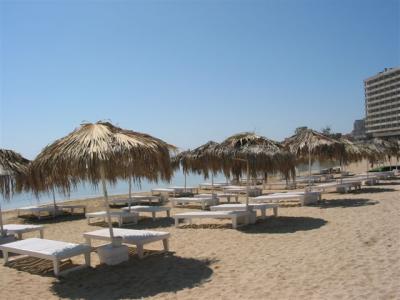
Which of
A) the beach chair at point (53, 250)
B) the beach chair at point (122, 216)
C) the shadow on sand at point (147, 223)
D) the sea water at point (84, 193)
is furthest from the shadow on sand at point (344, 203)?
the beach chair at point (53, 250)

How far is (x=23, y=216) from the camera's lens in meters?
13.4

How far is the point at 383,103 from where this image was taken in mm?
76625

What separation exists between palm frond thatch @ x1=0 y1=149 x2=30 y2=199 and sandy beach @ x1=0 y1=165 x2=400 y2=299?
156 cm

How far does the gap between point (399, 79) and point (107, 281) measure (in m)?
77.0

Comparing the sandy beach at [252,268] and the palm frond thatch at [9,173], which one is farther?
the palm frond thatch at [9,173]

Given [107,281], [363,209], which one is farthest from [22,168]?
[363,209]

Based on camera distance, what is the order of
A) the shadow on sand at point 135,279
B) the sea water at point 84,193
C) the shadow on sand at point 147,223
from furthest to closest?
1. the shadow on sand at point 147,223
2. the sea water at point 84,193
3. the shadow on sand at point 135,279

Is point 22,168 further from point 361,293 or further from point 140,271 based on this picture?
point 361,293

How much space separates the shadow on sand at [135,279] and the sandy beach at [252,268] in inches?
0.5

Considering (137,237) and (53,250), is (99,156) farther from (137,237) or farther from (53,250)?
(137,237)

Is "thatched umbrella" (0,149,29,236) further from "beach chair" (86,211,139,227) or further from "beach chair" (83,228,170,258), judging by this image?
Result: "beach chair" (86,211,139,227)

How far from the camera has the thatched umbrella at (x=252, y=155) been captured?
866 centimetres

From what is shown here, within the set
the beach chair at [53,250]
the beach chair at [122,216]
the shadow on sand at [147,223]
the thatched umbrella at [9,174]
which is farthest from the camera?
the beach chair at [122,216]

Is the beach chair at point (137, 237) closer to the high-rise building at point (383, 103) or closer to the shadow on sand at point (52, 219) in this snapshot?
the shadow on sand at point (52, 219)
